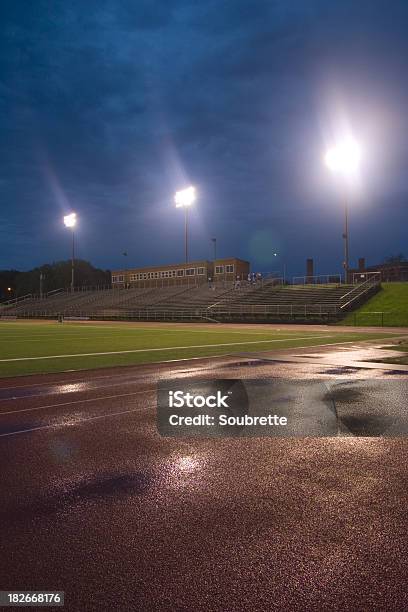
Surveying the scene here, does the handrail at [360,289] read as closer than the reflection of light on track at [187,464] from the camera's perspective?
No

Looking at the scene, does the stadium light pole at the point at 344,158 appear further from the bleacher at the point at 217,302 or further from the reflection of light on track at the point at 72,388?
the reflection of light on track at the point at 72,388

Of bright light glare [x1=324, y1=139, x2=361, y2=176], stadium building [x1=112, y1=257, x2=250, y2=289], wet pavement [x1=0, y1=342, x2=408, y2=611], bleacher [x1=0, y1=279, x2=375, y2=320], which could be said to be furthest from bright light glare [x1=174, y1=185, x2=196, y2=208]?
wet pavement [x1=0, y1=342, x2=408, y2=611]

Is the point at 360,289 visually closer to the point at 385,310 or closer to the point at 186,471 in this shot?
the point at 385,310

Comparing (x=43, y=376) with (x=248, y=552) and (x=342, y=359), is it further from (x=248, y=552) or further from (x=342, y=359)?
(x=248, y=552)

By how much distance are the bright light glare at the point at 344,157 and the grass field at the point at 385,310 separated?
12.0 metres

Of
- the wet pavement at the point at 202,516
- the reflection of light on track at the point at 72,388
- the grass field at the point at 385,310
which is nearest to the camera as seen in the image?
the wet pavement at the point at 202,516

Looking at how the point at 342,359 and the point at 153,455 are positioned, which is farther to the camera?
the point at 342,359

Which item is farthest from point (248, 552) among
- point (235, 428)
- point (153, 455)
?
point (235, 428)

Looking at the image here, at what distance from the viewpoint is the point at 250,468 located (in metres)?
5.20

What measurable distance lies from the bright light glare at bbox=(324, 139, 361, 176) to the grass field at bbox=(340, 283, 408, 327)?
12.0 meters

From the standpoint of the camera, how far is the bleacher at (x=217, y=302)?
44.9 m

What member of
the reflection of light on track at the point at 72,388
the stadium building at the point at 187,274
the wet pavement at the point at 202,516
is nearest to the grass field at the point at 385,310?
the stadium building at the point at 187,274

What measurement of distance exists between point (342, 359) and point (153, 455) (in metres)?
10.6

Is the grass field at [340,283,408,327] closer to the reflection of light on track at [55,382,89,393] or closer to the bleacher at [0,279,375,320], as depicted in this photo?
the bleacher at [0,279,375,320]
